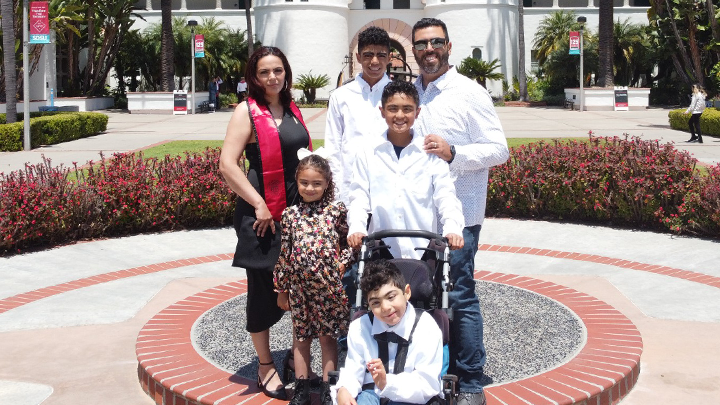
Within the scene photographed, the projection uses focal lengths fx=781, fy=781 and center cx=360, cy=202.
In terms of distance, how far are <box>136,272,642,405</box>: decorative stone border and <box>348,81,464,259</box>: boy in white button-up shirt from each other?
3.45 ft

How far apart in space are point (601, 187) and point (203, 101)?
29890 millimetres

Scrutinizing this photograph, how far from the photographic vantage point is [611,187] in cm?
936

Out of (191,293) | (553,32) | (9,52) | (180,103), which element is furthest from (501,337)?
(553,32)

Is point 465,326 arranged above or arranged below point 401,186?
below

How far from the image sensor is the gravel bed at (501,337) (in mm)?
4723

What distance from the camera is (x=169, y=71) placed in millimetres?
35812

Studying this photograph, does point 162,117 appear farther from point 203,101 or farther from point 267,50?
point 267,50

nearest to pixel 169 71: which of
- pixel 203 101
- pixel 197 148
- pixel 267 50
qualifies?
pixel 203 101

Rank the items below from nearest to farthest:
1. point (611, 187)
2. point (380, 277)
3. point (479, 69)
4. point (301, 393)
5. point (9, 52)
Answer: point (380, 277)
point (301, 393)
point (611, 187)
point (9, 52)
point (479, 69)

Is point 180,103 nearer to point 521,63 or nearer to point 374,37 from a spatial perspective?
point 521,63

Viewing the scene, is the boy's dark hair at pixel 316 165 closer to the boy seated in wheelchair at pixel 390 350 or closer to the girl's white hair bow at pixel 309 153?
the girl's white hair bow at pixel 309 153

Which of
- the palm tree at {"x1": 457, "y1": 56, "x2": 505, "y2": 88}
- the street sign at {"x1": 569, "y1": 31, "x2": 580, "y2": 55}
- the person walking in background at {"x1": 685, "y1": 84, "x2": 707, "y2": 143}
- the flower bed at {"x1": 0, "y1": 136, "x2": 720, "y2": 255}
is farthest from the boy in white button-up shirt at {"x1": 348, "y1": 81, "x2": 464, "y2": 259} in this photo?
the palm tree at {"x1": 457, "y1": 56, "x2": 505, "y2": 88}

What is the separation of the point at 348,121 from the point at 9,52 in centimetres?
1914

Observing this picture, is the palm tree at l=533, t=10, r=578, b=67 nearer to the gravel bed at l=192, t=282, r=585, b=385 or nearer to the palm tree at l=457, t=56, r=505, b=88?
the palm tree at l=457, t=56, r=505, b=88
